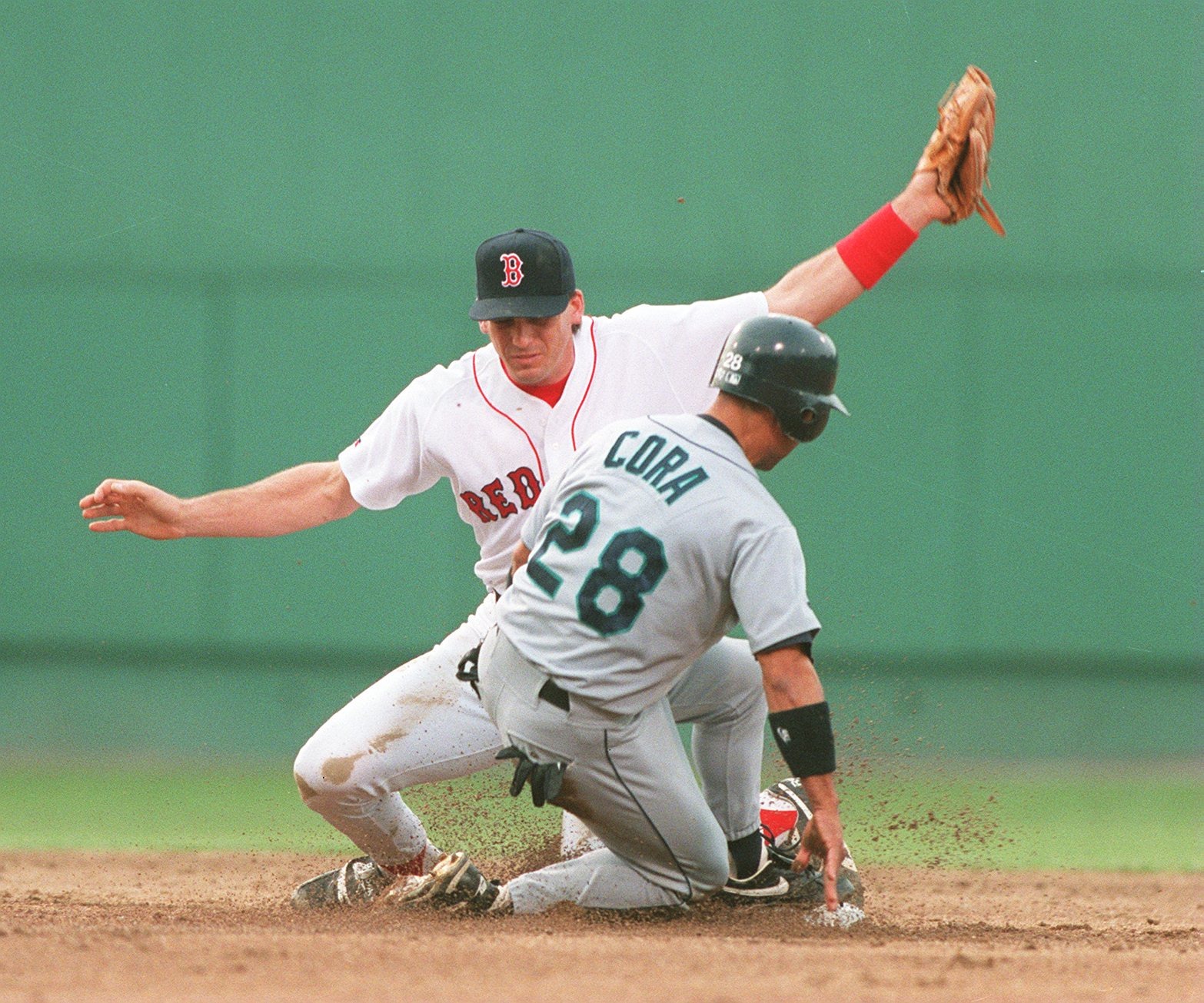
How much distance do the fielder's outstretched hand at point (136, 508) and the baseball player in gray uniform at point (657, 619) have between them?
106 cm

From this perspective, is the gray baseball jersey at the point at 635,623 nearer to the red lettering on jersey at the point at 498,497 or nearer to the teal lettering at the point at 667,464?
the teal lettering at the point at 667,464

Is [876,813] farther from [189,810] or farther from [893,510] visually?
[189,810]

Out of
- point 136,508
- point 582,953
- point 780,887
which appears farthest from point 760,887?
point 136,508

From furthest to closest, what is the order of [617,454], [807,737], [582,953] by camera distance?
[617,454] → [807,737] → [582,953]

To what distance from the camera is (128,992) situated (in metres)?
2.35

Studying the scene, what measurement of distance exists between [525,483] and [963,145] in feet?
4.59

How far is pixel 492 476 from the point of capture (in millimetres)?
3676

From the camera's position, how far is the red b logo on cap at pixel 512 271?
3.53 meters

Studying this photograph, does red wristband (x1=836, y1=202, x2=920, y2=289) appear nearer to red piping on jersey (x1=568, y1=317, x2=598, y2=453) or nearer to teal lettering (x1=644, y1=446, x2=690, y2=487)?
red piping on jersey (x1=568, y1=317, x2=598, y2=453)

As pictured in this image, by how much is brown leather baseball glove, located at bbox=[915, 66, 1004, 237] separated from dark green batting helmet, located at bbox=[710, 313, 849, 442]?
38.3 inches

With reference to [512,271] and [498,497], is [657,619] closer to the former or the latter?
[498,497]

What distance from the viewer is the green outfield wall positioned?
19.8ft

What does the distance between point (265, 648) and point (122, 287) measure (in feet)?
5.50

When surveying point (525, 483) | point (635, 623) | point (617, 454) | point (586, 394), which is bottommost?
point (635, 623)
